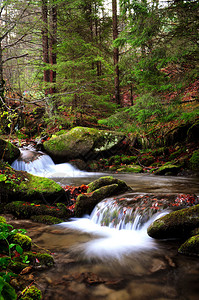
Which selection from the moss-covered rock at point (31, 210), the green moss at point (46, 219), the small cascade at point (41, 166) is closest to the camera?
the green moss at point (46, 219)

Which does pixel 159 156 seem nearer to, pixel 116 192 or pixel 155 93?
pixel 155 93

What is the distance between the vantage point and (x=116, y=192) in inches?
266

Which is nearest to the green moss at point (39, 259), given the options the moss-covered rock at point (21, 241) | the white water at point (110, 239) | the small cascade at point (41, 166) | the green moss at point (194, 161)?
the moss-covered rock at point (21, 241)

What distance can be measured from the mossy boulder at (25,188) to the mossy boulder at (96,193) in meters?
0.66

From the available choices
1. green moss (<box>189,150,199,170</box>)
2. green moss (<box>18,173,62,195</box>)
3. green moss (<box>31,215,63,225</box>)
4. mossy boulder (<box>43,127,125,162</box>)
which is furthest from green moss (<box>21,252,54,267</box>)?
mossy boulder (<box>43,127,125,162</box>)

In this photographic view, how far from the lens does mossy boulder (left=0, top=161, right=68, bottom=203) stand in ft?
18.7

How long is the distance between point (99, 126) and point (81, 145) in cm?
390

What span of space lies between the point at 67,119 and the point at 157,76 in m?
7.44

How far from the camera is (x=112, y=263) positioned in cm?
364

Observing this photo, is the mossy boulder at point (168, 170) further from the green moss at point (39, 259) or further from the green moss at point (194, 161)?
the green moss at point (39, 259)

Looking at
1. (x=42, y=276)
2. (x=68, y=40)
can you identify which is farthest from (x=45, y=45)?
(x=42, y=276)

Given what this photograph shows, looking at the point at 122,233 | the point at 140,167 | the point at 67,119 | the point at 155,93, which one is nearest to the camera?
the point at 122,233

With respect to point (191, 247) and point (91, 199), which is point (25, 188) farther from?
point (191, 247)

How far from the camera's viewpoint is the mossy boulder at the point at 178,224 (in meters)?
4.01
